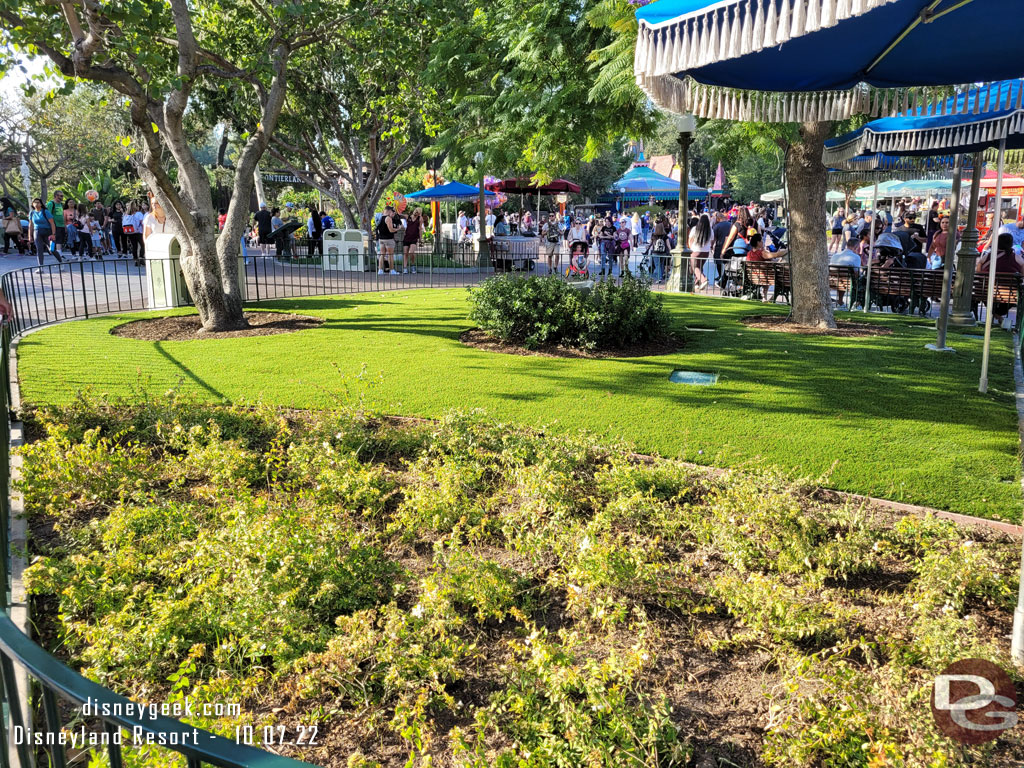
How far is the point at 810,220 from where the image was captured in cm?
1170

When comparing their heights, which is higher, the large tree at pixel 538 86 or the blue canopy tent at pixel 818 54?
the large tree at pixel 538 86

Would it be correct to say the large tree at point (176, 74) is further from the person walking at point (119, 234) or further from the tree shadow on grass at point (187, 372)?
the person walking at point (119, 234)

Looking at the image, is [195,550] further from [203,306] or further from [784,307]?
[784,307]

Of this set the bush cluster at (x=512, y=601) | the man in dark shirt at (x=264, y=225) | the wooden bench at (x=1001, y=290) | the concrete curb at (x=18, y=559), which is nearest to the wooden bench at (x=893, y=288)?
the wooden bench at (x=1001, y=290)

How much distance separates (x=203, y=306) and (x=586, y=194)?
5202 centimetres

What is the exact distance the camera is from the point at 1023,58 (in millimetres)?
5434

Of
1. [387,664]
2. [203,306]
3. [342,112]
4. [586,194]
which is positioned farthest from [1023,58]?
[586,194]

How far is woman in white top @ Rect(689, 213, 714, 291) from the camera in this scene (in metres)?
19.0

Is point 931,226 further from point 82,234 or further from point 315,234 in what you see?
point 82,234

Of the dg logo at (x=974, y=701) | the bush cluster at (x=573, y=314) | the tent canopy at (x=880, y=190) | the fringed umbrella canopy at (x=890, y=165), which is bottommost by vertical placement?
the dg logo at (x=974, y=701)

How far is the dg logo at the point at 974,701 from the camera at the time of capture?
312 cm

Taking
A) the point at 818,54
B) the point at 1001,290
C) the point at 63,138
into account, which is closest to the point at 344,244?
the point at 1001,290

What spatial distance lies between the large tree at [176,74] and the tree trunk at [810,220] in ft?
24.4

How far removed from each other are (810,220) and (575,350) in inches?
171
